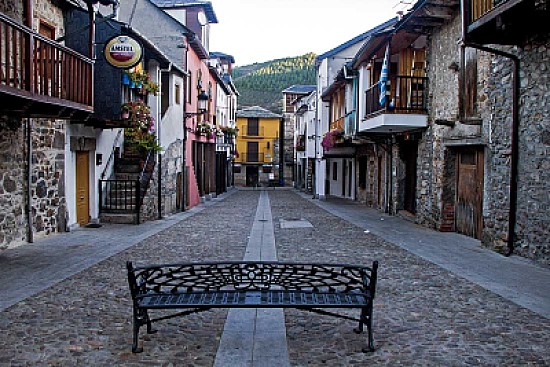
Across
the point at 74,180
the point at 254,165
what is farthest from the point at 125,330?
the point at 254,165

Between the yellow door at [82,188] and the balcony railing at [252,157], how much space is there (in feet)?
137

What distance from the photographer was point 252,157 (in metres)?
55.9

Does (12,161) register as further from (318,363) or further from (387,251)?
(318,363)

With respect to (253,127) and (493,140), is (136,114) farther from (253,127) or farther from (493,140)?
(253,127)

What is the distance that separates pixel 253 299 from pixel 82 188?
10231mm

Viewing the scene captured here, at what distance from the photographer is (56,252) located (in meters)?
9.45

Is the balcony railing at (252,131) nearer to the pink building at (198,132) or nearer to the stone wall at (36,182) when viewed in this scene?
the pink building at (198,132)

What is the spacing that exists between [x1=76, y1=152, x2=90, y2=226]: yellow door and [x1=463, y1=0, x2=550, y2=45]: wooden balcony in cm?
946

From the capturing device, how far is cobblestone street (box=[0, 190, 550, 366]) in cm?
434

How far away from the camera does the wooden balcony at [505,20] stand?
7752mm

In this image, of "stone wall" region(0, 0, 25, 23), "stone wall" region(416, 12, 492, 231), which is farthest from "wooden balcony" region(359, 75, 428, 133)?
"stone wall" region(0, 0, 25, 23)

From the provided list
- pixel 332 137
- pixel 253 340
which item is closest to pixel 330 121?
pixel 332 137

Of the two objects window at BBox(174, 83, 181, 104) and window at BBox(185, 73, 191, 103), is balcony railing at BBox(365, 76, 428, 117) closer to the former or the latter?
window at BBox(174, 83, 181, 104)

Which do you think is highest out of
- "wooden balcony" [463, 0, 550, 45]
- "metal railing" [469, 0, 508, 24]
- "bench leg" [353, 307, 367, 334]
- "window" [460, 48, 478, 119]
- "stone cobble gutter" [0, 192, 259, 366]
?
"metal railing" [469, 0, 508, 24]
